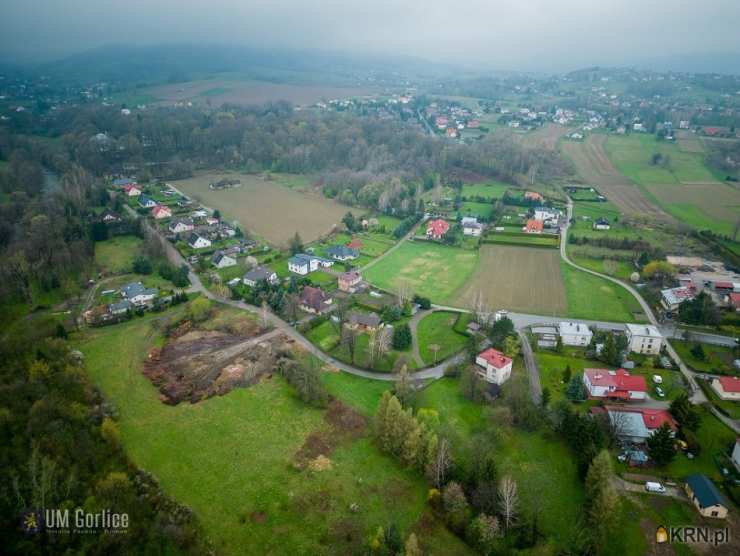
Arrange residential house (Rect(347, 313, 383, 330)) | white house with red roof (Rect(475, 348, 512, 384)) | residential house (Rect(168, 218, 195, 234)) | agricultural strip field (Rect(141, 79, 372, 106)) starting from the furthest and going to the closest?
agricultural strip field (Rect(141, 79, 372, 106)) → residential house (Rect(168, 218, 195, 234)) → residential house (Rect(347, 313, 383, 330)) → white house with red roof (Rect(475, 348, 512, 384))

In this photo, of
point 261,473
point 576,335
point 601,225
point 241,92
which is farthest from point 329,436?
point 241,92

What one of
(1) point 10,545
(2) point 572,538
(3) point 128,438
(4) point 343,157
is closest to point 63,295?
(3) point 128,438

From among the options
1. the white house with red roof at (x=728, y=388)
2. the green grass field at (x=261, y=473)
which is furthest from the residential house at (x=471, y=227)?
the green grass field at (x=261, y=473)

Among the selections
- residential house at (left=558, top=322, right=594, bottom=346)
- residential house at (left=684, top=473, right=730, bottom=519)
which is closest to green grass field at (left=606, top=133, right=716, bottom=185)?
residential house at (left=558, top=322, right=594, bottom=346)

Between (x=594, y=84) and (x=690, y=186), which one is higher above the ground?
(x=594, y=84)

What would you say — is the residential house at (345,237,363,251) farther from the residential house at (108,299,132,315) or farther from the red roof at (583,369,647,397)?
the red roof at (583,369,647,397)

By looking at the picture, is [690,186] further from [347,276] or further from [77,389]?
[77,389]

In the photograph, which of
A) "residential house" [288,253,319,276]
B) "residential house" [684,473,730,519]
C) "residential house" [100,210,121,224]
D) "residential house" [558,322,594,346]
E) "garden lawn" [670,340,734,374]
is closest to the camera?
"residential house" [684,473,730,519]

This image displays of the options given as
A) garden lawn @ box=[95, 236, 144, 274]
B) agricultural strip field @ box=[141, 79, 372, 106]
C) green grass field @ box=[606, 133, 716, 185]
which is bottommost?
garden lawn @ box=[95, 236, 144, 274]
